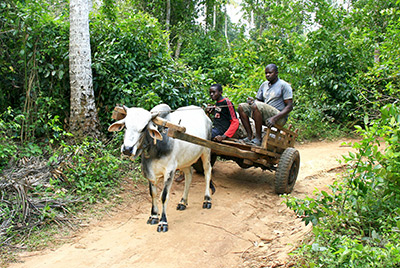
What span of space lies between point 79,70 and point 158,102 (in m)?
1.64

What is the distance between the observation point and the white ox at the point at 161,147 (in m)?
4.02

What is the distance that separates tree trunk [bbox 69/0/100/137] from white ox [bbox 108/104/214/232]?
212 centimetres

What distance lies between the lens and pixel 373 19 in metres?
13.5

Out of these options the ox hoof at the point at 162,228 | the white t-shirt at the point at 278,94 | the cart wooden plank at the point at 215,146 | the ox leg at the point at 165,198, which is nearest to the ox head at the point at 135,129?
the cart wooden plank at the point at 215,146

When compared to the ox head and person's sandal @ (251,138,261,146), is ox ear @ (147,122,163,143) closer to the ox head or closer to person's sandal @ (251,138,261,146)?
the ox head

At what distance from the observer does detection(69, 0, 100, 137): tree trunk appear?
20.7ft

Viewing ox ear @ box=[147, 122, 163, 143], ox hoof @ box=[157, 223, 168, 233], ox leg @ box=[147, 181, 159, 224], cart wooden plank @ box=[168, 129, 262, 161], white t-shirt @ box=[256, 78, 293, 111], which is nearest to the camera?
ox ear @ box=[147, 122, 163, 143]

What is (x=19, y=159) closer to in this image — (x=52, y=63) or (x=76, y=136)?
(x=76, y=136)

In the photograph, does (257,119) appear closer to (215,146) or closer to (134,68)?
(215,146)

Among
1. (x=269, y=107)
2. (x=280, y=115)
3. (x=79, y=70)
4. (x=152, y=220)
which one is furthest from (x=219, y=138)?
(x=79, y=70)

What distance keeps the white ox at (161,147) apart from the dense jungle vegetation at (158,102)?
4.38ft

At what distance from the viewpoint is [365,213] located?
130 inches

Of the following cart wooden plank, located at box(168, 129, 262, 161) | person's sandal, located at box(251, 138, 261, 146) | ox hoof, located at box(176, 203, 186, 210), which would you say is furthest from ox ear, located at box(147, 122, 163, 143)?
person's sandal, located at box(251, 138, 261, 146)

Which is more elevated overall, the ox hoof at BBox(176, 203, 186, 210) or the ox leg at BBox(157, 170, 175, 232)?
the ox leg at BBox(157, 170, 175, 232)
